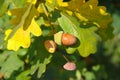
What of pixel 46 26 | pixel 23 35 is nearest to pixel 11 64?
pixel 46 26

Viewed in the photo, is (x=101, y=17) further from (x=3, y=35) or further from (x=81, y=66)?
(x=81, y=66)

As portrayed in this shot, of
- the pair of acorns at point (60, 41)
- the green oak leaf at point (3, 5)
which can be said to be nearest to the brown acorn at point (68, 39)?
the pair of acorns at point (60, 41)

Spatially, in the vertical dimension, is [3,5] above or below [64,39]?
above

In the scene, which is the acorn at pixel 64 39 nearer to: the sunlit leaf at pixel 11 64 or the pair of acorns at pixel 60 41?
the pair of acorns at pixel 60 41

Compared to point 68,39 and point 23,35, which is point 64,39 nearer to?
point 68,39

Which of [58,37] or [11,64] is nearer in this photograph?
[58,37]

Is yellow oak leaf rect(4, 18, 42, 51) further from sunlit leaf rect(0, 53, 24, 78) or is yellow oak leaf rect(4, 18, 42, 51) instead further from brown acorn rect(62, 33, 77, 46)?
sunlit leaf rect(0, 53, 24, 78)
